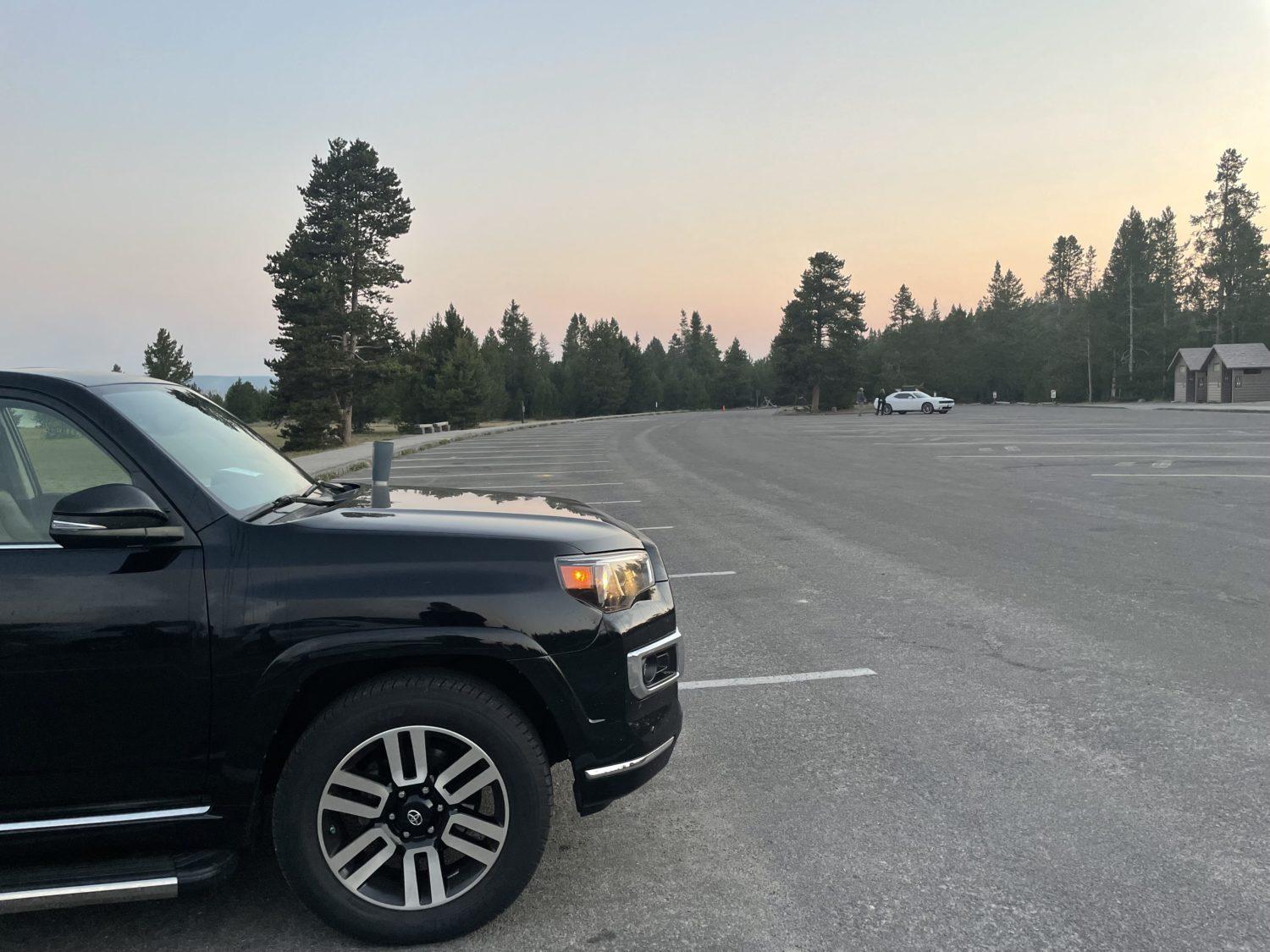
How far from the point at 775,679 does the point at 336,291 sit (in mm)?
37470

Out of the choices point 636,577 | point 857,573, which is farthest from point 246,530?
point 857,573

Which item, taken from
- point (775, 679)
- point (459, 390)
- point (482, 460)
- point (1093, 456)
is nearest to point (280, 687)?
point (775, 679)

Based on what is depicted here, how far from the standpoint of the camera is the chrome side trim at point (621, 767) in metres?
2.93

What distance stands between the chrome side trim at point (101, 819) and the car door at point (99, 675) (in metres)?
0.02

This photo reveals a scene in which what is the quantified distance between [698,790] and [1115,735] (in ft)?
6.89

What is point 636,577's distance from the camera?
3.18m

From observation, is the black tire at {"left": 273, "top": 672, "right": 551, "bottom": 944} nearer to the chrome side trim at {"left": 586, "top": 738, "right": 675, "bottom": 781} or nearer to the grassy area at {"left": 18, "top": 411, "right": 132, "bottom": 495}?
the chrome side trim at {"left": 586, "top": 738, "right": 675, "bottom": 781}

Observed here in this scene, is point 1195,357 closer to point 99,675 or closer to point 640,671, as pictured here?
point 640,671

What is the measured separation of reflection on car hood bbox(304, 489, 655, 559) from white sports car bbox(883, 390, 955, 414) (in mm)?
60657

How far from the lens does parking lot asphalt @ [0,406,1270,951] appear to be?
287 cm

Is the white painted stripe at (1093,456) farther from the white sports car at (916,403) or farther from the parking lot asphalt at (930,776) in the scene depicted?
the white sports car at (916,403)

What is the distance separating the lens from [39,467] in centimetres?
308

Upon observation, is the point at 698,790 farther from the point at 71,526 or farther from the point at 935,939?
the point at 71,526

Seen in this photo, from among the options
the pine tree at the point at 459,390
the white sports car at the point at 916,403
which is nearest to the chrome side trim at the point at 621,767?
the pine tree at the point at 459,390
